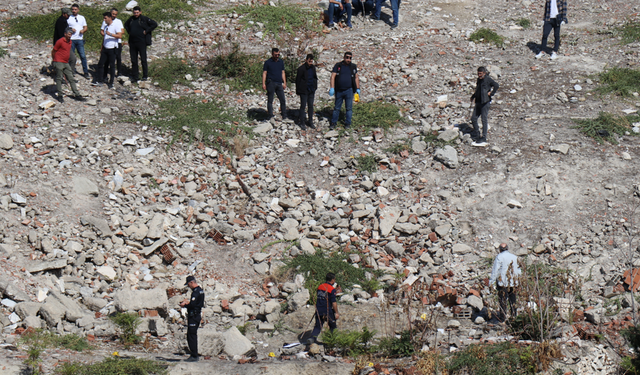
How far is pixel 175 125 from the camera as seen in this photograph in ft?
35.5

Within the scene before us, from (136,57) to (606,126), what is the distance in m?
9.56

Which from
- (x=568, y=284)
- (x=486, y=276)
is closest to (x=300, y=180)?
(x=486, y=276)

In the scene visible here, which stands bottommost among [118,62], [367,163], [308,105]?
[367,163]

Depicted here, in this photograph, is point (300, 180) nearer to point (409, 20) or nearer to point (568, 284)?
point (568, 284)

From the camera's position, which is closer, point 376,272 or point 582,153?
point 376,272

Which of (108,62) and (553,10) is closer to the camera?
(108,62)

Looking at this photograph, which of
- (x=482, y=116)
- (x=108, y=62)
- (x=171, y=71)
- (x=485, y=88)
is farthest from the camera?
(x=171, y=71)

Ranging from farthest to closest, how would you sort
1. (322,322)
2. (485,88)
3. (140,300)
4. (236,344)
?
(485,88) → (140,300) → (322,322) → (236,344)

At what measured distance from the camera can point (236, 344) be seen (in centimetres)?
677

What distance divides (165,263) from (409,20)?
9924 mm

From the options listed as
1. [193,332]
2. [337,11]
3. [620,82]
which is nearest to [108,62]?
[337,11]

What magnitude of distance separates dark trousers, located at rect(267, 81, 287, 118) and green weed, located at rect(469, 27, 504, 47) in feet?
18.6

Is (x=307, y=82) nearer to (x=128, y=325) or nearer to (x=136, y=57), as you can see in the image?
(x=136, y=57)

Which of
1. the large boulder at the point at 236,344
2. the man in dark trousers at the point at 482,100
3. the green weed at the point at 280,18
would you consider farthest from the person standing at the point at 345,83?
the large boulder at the point at 236,344
